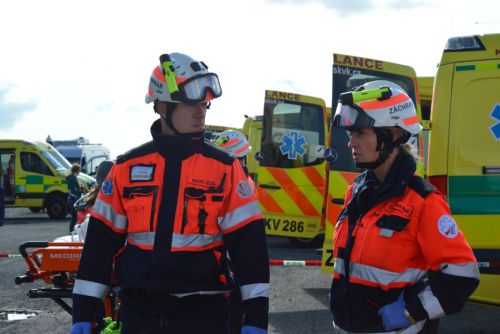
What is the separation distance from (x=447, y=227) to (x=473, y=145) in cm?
281

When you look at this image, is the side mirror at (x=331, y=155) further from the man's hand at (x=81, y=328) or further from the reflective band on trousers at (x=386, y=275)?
the man's hand at (x=81, y=328)

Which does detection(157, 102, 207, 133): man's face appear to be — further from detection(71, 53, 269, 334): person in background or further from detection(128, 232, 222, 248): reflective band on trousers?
detection(128, 232, 222, 248): reflective band on trousers

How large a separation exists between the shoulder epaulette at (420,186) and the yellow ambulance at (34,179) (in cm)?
1925

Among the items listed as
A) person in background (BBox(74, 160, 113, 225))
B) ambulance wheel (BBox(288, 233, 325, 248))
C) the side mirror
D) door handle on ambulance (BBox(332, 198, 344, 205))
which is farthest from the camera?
ambulance wheel (BBox(288, 233, 325, 248))

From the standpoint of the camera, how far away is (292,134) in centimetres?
1134

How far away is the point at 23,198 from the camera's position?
21.8 m

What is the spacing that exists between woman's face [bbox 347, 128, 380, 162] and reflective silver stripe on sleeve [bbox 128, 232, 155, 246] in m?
0.93

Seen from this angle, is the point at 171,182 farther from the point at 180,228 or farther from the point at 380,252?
the point at 380,252

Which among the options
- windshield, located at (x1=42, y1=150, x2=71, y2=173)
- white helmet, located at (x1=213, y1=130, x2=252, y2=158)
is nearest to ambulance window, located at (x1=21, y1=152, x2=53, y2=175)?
windshield, located at (x1=42, y1=150, x2=71, y2=173)

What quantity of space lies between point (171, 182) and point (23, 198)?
19871 mm

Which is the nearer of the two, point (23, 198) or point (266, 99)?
point (266, 99)

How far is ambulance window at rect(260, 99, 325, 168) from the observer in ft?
36.6

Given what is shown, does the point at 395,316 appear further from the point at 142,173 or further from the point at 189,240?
the point at 142,173

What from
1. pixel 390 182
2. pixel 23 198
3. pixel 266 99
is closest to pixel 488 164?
pixel 390 182
